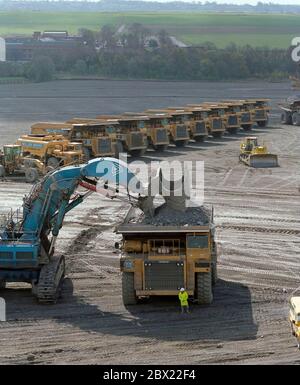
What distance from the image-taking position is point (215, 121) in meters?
57.2

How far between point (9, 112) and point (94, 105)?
7.53 m

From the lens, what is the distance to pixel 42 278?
875 inches

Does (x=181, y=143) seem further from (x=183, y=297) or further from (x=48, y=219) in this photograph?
(x=183, y=297)

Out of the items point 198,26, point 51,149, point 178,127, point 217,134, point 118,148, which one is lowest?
point 198,26

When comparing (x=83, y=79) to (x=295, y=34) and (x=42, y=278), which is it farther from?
(x=42, y=278)

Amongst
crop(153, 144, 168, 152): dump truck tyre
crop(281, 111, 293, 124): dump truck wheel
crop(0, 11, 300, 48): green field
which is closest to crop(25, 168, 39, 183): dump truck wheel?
crop(153, 144, 168, 152): dump truck tyre

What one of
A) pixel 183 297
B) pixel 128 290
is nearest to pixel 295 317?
pixel 183 297

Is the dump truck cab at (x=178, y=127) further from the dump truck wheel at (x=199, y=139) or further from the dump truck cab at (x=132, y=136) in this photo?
the dump truck cab at (x=132, y=136)

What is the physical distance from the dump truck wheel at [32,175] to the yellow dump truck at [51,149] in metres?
0.63

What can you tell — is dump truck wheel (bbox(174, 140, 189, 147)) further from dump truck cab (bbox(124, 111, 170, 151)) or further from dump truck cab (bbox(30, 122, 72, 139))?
dump truck cab (bbox(30, 122, 72, 139))

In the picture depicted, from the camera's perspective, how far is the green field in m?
142

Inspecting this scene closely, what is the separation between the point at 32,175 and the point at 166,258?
19.9 metres

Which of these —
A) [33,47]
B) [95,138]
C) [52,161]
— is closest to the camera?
[52,161]

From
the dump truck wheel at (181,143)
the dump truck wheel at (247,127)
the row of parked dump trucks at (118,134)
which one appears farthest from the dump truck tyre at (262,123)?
the dump truck wheel at (181,143)
